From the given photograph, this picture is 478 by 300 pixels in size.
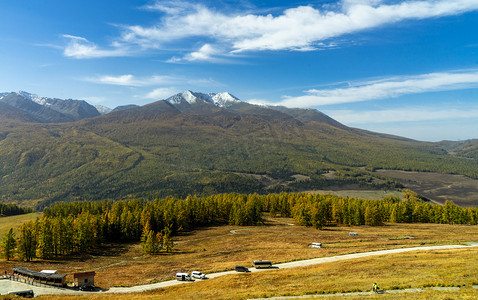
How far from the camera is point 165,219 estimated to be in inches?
5335

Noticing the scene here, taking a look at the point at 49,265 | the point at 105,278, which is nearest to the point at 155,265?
the point at 105,278

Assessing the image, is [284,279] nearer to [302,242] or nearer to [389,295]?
[389,295]

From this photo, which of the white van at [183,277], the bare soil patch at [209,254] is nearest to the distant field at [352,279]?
the white van at [183,277]

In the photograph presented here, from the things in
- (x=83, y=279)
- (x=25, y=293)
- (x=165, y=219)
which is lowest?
(x=165, y=219)

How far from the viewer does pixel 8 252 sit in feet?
281

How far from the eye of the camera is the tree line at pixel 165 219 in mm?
93562

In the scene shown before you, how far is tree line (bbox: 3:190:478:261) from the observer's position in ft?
307

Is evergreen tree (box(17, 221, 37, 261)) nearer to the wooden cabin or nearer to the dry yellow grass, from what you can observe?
the wooden cabin

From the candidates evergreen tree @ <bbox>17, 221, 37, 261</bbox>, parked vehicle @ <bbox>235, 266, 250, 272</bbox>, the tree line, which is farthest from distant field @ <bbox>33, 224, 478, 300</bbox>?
the tree line

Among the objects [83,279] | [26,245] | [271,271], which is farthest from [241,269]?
[26,245]

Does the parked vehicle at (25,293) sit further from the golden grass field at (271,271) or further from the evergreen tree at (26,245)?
the evergreen tree at (26,245)

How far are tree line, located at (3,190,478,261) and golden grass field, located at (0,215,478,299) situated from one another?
741 centimetres

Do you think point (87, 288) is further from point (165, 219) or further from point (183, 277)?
point (165, 219)

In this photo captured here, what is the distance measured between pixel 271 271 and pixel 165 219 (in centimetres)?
8648
